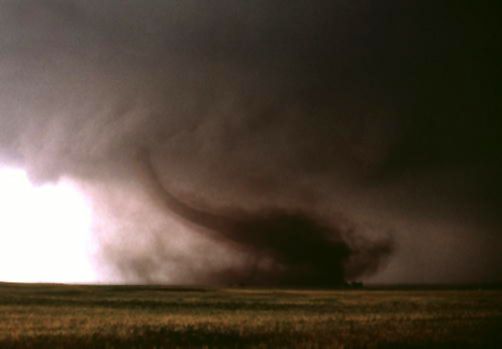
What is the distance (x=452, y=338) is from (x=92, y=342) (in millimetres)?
23606

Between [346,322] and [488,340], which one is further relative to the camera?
[346,322]

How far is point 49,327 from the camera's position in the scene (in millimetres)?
36812

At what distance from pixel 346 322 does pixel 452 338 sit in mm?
12329

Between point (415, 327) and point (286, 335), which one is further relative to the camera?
point (415, 327)

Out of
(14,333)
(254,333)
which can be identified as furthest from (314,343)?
(14,333)

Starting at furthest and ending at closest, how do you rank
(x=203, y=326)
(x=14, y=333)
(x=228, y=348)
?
(x=203, y=326) → (x=14, y=333) → (x=228, y=348)

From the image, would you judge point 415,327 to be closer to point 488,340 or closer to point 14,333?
point 488,340

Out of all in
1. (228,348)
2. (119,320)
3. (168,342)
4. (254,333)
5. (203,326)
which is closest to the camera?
(228,348)

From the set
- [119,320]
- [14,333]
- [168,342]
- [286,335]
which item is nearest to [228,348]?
[168,342]

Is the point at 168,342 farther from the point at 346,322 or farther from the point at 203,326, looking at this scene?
the point at 346,322

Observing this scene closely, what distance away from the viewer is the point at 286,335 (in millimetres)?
34062

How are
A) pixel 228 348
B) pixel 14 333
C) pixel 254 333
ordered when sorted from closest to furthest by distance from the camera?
1. pixel 228 348
2. pixel 14 333
3. pixel 254 333

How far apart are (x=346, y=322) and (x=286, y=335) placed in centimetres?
1193

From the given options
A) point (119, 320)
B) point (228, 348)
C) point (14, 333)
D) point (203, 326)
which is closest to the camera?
point (228, 348)
